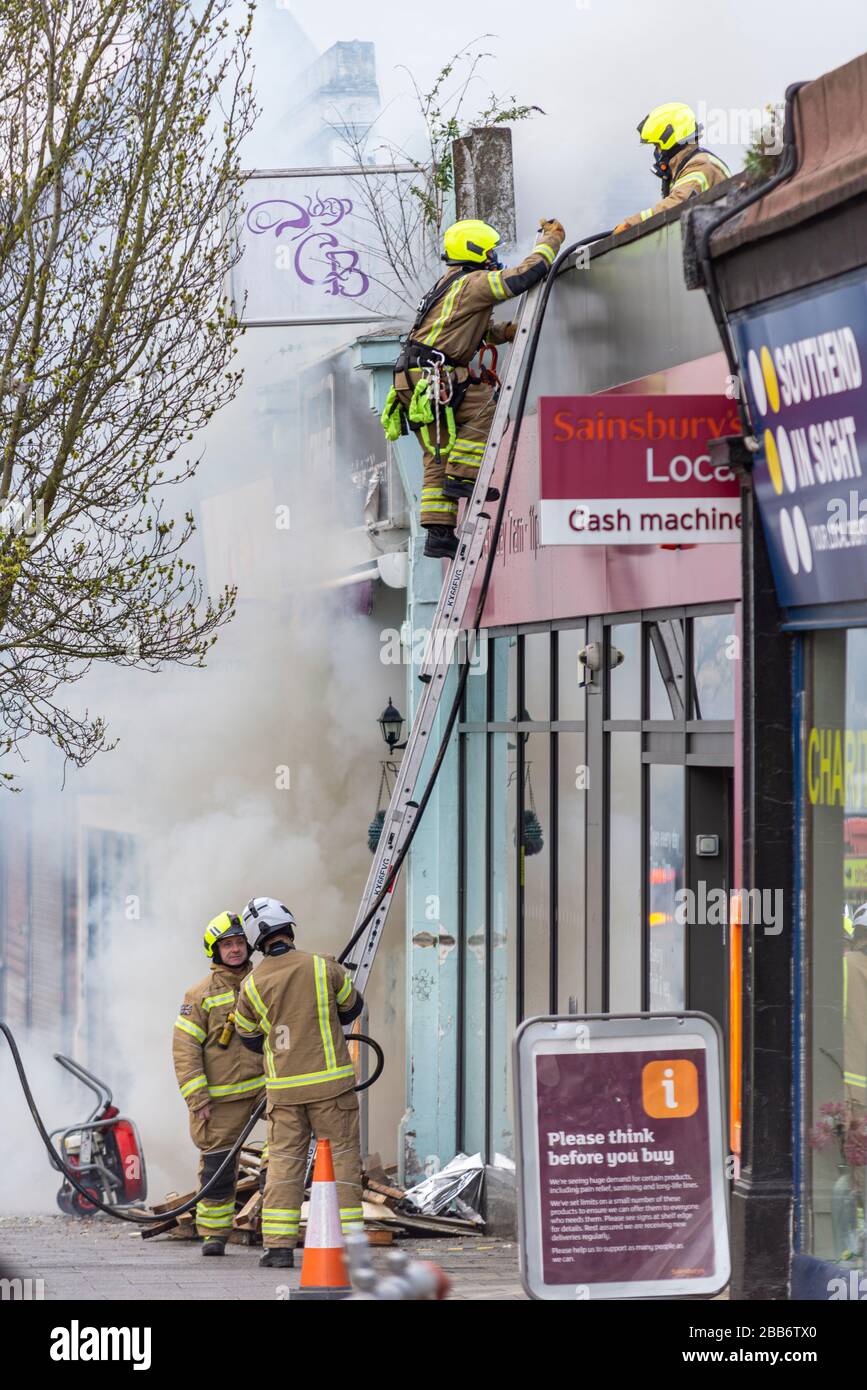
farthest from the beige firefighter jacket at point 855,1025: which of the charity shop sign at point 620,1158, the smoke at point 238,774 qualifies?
the smoke at point 238,774

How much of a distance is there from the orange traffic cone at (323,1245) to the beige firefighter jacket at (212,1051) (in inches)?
102

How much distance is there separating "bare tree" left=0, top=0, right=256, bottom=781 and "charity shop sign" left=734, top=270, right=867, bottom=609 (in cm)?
704

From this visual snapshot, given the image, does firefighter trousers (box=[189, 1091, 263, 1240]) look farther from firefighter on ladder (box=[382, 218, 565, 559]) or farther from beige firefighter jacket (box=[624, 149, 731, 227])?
beige firefighter jacket (box=[624, 149, 731, 227])

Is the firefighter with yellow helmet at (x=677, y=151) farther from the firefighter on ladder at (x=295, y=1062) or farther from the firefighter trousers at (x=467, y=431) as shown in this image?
the firefighter on ladder at (x=295, y=1062)

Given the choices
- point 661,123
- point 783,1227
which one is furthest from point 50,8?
point 783,1227

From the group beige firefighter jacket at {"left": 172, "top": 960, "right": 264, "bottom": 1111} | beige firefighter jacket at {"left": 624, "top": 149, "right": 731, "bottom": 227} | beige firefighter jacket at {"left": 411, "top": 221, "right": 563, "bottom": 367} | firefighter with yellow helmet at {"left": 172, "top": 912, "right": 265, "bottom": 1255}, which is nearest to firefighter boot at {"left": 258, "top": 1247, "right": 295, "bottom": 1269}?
firefighter with yellow helmet at {"left": 172, "top": 912, "right": 265, "bottom": 1255}

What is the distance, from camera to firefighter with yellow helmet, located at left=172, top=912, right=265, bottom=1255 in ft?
33.4

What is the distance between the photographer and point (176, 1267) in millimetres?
9477

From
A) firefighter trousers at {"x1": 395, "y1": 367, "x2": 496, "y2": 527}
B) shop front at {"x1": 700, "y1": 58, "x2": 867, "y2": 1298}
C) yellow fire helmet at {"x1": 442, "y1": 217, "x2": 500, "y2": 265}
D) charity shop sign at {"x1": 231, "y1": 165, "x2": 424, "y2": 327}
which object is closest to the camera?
shop front at {"x1": 700, "y1": 58, "x2": 867, "y2": 1298}

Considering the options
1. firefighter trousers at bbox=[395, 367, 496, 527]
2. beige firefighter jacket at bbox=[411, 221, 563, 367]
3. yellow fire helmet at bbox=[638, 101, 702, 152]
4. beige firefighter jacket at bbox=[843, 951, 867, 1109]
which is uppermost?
yellow fire helmet at bbox=[638, 101, 702, 152]

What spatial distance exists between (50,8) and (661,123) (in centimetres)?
656

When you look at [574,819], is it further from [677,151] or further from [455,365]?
[677,151]

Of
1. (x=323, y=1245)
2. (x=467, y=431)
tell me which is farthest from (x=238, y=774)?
(x=323, y=1245)
